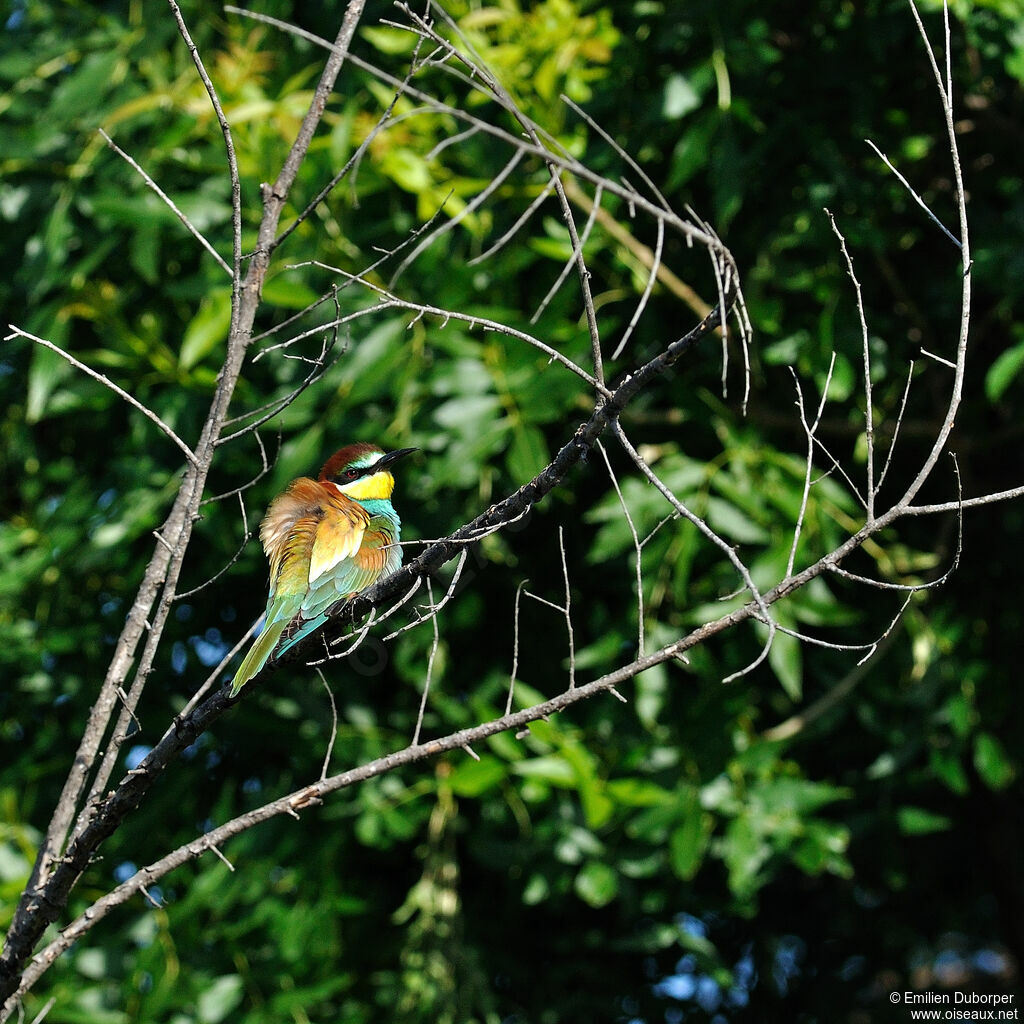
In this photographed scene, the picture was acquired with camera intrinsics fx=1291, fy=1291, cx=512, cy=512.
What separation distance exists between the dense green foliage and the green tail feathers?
3.27 feet

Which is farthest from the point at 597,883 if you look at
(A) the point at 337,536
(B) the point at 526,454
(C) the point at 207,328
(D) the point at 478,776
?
(C) the point at 207,328

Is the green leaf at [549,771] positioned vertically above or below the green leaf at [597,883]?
above

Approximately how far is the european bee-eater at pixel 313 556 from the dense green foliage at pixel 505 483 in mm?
618

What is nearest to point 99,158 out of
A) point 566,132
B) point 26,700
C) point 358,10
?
point 566,132

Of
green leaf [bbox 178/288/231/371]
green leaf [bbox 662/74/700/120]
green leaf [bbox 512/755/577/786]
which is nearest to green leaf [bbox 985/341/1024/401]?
green leaf [bbox 662/74/700/120]

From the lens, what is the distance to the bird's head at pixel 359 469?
2.62m

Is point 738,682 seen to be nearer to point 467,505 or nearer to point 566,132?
point 467,505

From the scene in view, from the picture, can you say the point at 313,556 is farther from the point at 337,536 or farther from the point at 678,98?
the point at 678,98

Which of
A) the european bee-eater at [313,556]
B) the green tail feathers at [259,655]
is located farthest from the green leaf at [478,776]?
the green tail feathers at [259,655]

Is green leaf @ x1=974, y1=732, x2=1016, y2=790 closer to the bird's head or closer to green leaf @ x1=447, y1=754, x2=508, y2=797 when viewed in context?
green leaf @ x1=447, y1=754, x2=508, y2=797

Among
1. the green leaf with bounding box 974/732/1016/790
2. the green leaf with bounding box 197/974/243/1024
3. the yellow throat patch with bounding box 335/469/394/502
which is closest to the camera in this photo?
the yellow throat patch with bounding box 335/469/394/502

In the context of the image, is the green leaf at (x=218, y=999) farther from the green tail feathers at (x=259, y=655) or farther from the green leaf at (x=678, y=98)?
the green leaf at (x=678, y=98)

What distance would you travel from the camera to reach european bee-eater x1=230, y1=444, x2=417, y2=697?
1.86 m

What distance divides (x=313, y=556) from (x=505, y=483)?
107cm
